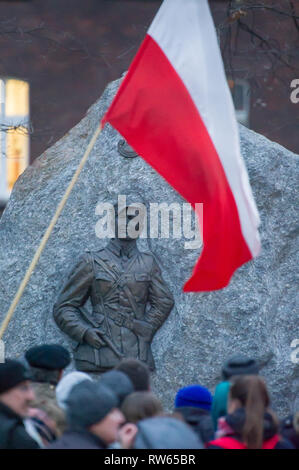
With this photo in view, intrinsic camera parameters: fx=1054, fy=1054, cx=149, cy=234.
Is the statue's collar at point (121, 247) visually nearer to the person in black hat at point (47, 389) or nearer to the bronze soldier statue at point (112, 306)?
the bronze soldier statue at point (112, 306)

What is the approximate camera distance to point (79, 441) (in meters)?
4.29

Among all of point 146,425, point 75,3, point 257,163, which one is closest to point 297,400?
point 257,163

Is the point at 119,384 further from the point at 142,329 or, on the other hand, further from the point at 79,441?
the point at 142,329

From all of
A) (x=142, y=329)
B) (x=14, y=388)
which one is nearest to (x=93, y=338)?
(x=142, y=329)

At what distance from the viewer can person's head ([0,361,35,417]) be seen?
5004mm

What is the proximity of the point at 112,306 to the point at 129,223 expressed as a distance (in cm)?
65

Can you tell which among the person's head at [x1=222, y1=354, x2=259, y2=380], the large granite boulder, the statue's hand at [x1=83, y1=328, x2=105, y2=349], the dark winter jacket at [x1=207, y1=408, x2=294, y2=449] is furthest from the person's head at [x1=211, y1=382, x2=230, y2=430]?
the large granite boulder

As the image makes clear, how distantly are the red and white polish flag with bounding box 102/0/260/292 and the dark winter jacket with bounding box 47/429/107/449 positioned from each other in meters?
1.61

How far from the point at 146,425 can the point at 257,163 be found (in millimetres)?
4586

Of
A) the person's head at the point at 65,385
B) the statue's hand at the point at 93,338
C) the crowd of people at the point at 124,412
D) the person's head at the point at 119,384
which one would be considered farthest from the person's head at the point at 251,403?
the statue's hand at the point at 93,338

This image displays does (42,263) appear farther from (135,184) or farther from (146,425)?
(146,425)

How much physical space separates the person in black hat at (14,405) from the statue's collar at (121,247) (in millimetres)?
3064

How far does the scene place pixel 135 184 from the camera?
8.40 metres

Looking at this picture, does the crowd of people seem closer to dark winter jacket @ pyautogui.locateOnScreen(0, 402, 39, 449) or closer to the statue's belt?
dark winter jacket @ pyautogui.locateOnScreen(0, 402, 39, 449)
